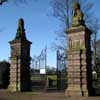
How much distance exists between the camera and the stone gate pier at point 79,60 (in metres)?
12.2

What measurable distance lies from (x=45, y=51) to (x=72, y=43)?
7.20m

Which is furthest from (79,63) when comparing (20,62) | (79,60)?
(20,62)

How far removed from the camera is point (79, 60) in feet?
40.5

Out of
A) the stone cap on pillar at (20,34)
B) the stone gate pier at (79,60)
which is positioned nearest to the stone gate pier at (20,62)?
the stone cap on pillar at (20,34)

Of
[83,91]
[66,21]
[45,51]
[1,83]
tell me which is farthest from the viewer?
[66,21]

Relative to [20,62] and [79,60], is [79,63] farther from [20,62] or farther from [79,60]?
[20,62]

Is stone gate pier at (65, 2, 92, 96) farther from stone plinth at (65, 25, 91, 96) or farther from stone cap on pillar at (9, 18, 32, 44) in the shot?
stone cap on pillar at (9, 18, 32, 44)

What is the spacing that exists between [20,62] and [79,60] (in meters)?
5.29

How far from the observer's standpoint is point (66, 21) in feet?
80.9

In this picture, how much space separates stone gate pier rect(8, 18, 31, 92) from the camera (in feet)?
51.7

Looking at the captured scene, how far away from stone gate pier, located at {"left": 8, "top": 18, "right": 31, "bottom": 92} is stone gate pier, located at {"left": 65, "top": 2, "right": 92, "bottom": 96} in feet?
14.9

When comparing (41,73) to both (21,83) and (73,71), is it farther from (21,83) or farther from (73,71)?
(73,71)

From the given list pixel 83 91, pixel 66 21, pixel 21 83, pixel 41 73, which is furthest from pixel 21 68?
pixel 66 21

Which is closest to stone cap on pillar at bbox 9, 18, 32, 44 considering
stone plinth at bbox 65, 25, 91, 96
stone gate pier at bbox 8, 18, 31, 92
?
stone gate pier at bbox 8, 18, 31, 92
